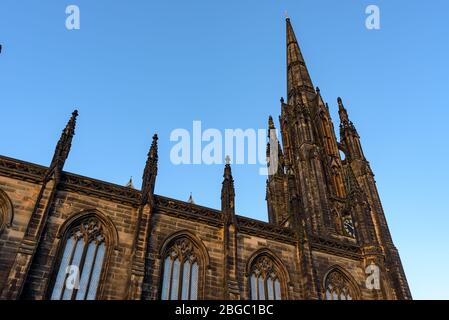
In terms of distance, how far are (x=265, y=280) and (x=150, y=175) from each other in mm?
6831

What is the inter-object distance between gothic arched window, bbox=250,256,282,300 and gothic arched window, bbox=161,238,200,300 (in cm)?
259

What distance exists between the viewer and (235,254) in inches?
651

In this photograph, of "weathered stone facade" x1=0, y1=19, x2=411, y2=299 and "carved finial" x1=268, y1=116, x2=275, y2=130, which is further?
"carved finial" x1=268, y1=116, x2=275, y2=130

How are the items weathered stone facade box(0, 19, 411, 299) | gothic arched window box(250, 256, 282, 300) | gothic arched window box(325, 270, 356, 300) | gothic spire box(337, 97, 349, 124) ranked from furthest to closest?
gothic spire box(337, 97, 349, 124) → gothic arched window box(325, 270, 356, 300) → gothic arched window box(250, 256, 282, 300) → weathered stone facade box(0, 19, 411, 299)

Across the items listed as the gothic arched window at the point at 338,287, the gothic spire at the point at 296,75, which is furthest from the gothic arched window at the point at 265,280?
the gothic spire at the point at 296,75

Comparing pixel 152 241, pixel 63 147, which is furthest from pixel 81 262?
pixel 63 147

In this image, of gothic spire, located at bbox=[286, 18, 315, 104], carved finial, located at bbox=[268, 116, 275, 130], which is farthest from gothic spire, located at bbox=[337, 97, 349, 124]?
carved finial, located at bbox=[268, 116, 275, 130]

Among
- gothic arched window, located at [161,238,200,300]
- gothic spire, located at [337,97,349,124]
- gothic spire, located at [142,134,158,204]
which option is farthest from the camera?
gothic spire, located at [337,97,349,124]

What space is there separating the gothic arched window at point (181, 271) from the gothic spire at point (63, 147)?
5488mm

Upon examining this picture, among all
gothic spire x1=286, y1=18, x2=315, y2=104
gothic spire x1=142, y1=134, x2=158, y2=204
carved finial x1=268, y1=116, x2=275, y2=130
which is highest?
gothic spire x1=286, y1=18, x2=315, y2=104

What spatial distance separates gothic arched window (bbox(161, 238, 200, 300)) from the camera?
15.0 meters

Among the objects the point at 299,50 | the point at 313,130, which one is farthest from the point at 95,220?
the point at 299,50

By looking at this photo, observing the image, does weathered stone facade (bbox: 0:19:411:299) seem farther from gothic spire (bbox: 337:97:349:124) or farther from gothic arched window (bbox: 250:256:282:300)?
gothic spire (bbox: 337:97:349:124)
